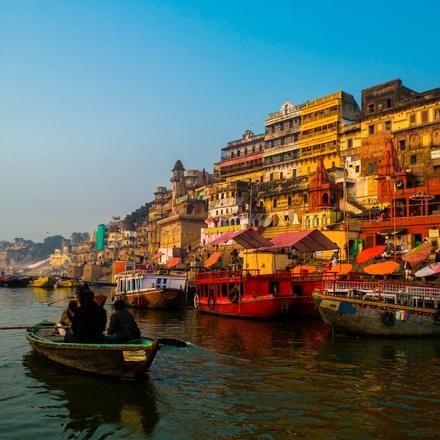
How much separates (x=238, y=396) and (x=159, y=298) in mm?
27438

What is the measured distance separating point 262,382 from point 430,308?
12.1m

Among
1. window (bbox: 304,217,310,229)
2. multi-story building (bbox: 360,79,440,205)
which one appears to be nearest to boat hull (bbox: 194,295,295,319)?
window (bbox: 304,217,310,229)

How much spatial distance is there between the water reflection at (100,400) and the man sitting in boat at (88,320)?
102 cm

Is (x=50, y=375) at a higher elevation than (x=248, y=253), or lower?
lower

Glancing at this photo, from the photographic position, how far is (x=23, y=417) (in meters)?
10.4

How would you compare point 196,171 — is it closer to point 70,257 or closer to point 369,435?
point 369,435

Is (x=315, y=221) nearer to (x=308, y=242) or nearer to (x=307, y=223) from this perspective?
(x=307, y=223)

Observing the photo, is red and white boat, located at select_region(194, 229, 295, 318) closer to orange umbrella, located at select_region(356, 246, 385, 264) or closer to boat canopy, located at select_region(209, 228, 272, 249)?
boat canopy, located at select_region(209, 228, 272, 249)

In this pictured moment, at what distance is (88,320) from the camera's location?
13.2 metres

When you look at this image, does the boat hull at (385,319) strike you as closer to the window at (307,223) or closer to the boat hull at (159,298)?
the boat hull at (159,298)

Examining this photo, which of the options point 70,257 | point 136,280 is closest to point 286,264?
point 136,280

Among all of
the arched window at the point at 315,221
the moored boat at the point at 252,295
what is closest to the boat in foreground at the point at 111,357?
the moored boat at the point at 252,295

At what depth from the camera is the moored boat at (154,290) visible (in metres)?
38.6

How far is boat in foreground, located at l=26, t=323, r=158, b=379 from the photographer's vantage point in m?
12.3
